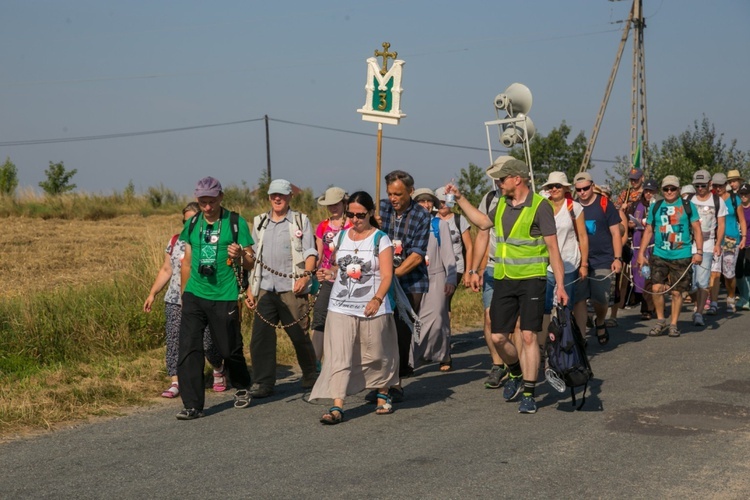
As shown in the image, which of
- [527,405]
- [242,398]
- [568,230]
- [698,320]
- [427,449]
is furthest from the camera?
[698,320]

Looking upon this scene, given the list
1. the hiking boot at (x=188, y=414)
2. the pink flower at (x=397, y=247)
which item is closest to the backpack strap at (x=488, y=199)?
the pink flower at (x=397, y=247)

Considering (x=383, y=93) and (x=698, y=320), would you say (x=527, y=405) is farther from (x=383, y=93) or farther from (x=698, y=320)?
(x=698, y=320)

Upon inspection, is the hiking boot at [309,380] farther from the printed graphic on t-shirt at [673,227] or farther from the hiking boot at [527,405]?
the printed graphic on t-shirt at [673,227]

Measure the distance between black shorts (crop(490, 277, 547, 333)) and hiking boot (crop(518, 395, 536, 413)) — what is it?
56cm

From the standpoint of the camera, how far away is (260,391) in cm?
962

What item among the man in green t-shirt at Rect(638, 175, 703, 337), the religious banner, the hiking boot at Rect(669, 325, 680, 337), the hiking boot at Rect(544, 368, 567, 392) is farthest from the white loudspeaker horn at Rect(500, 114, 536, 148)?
the hiking boot at Rect(544, 368, 567, 392)

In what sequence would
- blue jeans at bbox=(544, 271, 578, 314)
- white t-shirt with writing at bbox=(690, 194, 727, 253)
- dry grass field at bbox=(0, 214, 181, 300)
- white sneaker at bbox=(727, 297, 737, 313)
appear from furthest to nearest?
dry grass field at bbox=(0, 214, 181, 300) < white sneaker at bbox=(727, 297, 737, 313) < white t-shirt with writing at bbox=(690, 194, 727, 253) < blue jeans at bbox=(544, 271, 578, 314)

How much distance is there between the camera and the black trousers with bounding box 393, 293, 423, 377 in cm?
969

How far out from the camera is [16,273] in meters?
18.8

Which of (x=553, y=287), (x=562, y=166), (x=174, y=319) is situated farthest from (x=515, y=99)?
(x=562, y=166)

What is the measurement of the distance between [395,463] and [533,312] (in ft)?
7.80

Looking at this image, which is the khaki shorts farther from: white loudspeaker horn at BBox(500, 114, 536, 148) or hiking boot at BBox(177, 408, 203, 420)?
hiking boot at BBox(177, 408, 203, 420)

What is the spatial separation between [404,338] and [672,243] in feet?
17.8

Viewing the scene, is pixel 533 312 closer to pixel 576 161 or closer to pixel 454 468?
pixel 454 468
